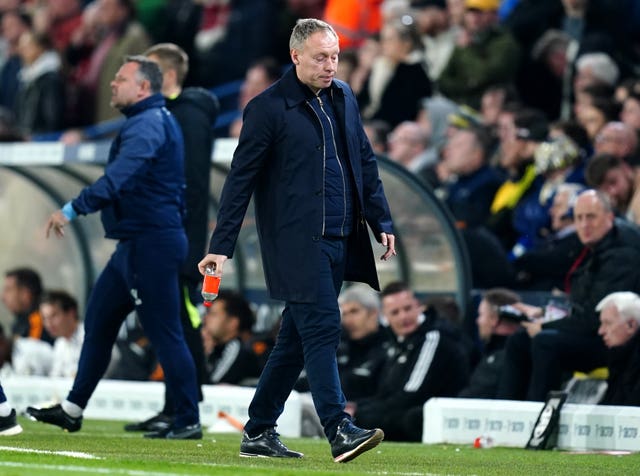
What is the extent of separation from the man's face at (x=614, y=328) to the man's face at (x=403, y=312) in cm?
213

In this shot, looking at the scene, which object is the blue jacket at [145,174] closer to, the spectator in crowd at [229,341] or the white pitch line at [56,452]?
the white pitch line at [56,452]

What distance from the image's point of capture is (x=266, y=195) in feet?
28.2

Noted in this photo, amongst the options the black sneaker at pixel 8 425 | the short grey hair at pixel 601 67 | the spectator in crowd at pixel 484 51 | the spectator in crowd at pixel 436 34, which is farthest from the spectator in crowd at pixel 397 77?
the black sneaker at pixel 8 425

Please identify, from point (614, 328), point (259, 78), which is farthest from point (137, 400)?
point (259, 78)

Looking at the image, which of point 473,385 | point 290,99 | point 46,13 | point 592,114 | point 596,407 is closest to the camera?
point 290,99

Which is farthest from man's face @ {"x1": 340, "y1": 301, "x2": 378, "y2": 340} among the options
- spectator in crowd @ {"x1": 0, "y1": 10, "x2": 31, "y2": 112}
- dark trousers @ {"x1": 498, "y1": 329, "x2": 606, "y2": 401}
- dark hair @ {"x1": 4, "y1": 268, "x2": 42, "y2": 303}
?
spectator in crowd @ {"x1": 0, "y1": 10, "x2": 31, "y2": 112}

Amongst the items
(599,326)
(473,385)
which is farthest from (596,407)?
(473,385)

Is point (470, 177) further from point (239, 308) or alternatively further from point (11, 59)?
point (11, 59)

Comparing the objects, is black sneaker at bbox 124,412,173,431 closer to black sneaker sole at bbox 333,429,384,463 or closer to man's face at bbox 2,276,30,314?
black sneaker sole at bbox 333,429,384,463

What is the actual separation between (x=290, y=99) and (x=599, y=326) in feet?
10.8

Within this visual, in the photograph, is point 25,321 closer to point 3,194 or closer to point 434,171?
point 3,194

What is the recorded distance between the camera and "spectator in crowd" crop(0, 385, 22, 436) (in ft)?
31.6

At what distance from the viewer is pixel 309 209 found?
8445 mm

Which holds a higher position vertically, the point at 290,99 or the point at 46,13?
the point at 46,13
